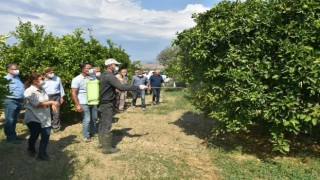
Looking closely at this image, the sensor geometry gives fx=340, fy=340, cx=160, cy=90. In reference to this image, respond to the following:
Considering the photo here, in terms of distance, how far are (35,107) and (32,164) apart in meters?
1.11

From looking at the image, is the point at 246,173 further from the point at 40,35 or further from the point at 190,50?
the point at 40,35

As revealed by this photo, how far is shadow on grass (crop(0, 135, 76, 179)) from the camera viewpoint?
234 inches

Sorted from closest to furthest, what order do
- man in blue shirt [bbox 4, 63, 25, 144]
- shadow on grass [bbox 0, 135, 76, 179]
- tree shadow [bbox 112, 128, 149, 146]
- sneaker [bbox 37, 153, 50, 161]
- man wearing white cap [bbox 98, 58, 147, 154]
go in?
shadow on grass [bbox 0, 135, 76, 179]
sneaker [bbox 37, 153, 50, 161]
man wearing white cap [bbox 98, 58, 147, 154]
man in blue shirt [bbox 4, 63, 25, 144]
tree shadow [bbox 112, 128, 149, 146]

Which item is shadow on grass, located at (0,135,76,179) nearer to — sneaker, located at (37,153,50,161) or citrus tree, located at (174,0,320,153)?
sneaker, located at (37,153,50,161)

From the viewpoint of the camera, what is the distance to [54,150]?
7234 millimetres

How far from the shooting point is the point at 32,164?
251 inches

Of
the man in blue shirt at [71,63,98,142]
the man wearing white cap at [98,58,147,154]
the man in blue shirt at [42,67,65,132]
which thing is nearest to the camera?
the man wearing white cap at [98,58,147,154]

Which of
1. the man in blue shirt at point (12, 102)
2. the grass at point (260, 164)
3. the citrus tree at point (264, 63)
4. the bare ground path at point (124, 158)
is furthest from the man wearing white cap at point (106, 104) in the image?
the grass at point (260, 164)

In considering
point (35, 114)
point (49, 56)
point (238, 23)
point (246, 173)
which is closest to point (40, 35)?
point (49, 56)

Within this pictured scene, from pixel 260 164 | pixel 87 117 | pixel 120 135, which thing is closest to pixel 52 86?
pixel 87 117

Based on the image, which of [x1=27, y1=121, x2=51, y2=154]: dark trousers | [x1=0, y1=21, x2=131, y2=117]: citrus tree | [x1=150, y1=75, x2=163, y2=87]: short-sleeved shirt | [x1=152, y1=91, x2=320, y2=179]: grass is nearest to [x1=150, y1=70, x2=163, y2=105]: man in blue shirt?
[x1=150, y1=75, x2=163, y2=87]: short-sleeved shirt

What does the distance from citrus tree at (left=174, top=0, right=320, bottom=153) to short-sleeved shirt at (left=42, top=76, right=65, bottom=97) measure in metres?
3.49

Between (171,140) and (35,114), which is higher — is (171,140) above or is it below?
below

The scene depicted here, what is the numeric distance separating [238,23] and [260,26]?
46 centimetres
